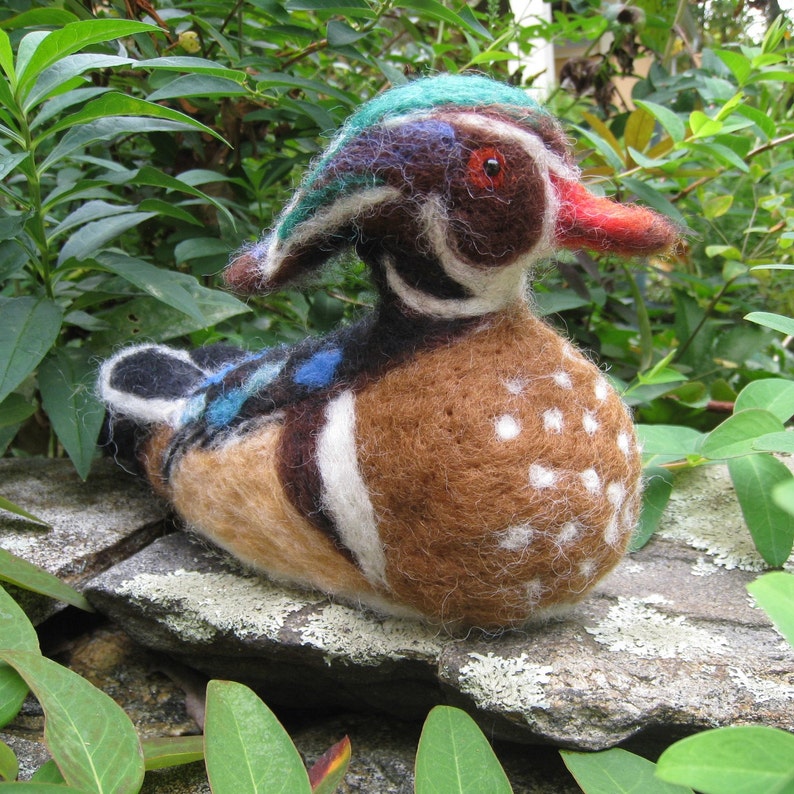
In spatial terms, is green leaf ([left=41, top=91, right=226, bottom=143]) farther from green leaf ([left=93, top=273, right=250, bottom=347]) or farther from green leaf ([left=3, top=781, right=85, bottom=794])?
green leaf ([left=3, top=781, right=85, bottom=794])

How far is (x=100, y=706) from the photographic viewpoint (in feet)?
1.92

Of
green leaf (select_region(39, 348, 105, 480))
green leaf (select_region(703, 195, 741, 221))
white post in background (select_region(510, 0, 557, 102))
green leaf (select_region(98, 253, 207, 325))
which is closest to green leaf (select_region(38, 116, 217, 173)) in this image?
green leaf (select_region(98, 253, 207, 325))

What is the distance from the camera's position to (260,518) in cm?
74

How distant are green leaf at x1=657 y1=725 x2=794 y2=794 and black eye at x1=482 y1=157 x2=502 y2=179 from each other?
415mm

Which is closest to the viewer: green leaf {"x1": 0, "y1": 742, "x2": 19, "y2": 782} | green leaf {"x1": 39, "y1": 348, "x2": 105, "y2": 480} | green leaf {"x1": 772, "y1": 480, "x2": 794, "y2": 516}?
green leaf {"x1": 772, "y1": 480, "x2": 794, "y2": 516}

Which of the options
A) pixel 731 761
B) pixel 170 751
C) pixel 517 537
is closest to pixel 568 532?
pixel 517 537

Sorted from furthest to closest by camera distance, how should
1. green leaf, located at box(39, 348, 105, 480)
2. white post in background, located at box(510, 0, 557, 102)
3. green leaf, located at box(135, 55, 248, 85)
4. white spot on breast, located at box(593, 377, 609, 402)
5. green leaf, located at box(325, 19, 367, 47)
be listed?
white post in background, located at box(510, 0, 557, 102)
green leaf, located at box(325, 19, 367, 47)
green leaf, located at box(39, 348, 105, 480)
green leaf, located at box(135, 55, 248, 85)
white spot on breast, located at box(593, 377, 609, 402)

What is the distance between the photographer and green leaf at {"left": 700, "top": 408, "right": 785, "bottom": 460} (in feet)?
2.57

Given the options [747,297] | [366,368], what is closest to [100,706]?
[366,368]

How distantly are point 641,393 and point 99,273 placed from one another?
31.3 inches

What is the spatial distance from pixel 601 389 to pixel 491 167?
0.22m

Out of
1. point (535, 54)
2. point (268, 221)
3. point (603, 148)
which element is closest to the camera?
point (603, 148)

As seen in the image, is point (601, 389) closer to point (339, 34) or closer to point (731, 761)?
point (731, 761)

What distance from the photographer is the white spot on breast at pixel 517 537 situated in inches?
24.8
